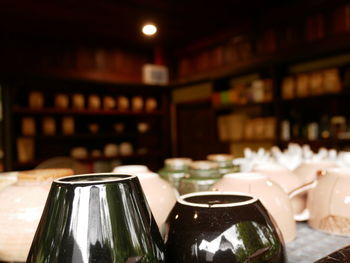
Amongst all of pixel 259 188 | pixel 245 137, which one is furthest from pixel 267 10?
pixel 259 188

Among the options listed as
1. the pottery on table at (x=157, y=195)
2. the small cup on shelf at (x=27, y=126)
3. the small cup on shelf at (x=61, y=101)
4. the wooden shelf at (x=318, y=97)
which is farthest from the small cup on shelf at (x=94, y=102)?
the pottery on table at (x=157, y=195)

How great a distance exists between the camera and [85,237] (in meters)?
0.44

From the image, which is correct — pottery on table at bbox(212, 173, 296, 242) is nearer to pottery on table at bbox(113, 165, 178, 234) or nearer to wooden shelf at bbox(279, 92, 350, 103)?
pottery on table at bbox(113, 165, 178, 234)

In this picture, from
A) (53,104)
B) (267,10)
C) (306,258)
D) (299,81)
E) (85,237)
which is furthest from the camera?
(53,104)

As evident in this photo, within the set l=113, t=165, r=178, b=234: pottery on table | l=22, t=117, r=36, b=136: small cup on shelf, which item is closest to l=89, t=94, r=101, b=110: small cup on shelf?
l=22, t=117, r=36, b=136: small cup on shelf

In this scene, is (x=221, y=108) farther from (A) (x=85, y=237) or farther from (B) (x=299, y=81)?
(A) (x=85, y=237)

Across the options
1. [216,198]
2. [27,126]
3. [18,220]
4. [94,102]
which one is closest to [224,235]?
[216,198]

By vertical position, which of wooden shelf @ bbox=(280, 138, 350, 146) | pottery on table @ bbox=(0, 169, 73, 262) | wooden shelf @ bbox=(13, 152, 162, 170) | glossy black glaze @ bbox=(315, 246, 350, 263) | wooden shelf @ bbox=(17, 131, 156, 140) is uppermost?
wooden shelf @ bbox=(17, 131, 156, 140)

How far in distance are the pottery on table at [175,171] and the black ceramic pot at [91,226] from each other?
65 cm

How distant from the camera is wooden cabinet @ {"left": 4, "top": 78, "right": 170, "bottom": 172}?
4379 millimetres

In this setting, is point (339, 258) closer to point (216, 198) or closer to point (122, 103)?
point (216, 198)

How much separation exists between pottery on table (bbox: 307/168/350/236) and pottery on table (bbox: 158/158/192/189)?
0.40m

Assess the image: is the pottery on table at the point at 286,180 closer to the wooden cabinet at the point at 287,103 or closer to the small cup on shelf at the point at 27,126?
the wooden cabinet at the point at 287,103

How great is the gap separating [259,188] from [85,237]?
0.44 meters
